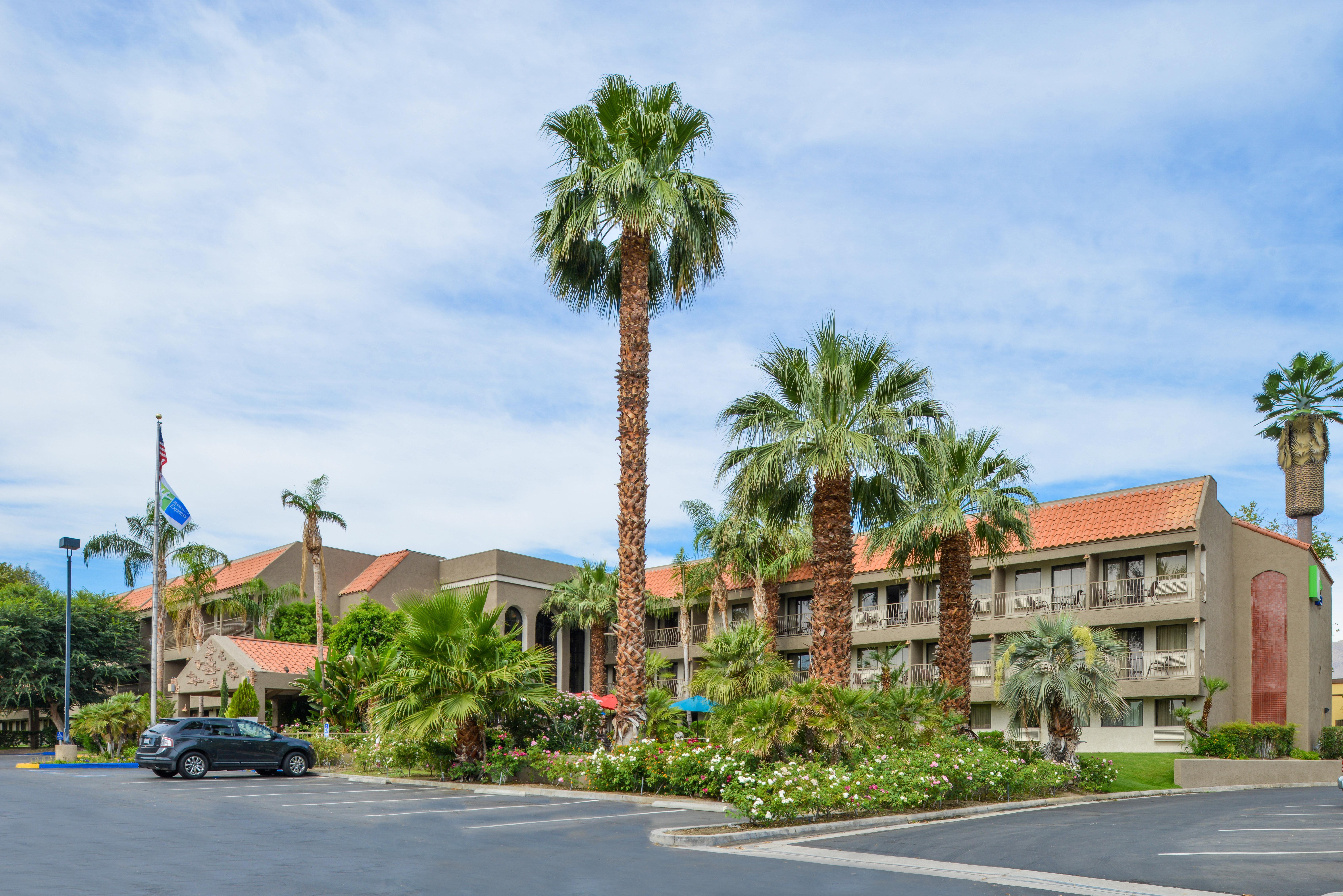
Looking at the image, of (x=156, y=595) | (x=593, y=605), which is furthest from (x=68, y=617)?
(x=593, y=605)

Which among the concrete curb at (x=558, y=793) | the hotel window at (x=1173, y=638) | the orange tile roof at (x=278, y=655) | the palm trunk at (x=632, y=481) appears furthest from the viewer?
the orange tile roof at (x=278, y=655)

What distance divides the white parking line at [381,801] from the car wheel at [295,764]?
8219 millimetres

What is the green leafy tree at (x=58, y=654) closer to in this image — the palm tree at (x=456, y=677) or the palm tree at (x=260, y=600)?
the palm tree at (x=260, y=600)

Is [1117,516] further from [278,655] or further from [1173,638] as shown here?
[278,655]

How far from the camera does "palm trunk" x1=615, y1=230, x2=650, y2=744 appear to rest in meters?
22.0

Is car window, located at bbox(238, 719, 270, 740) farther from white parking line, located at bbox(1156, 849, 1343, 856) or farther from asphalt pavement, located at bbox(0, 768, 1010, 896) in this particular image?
white parking line, located at bbox(1156, 849, 1343, 856)

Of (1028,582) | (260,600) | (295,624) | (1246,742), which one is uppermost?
(1028,582)

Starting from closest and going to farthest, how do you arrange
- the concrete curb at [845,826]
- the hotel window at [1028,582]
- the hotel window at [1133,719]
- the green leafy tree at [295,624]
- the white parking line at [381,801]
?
the concrete curb at [845,826]
the white parking line at [381,801]
the hotel window at [1133,719]
the hotel window at [1028,582]
the green leafy tree at [295,624]

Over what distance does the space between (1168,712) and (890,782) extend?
23.9 metres

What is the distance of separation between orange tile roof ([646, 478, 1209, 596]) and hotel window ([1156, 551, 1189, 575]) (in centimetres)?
144

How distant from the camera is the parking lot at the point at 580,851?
33.6ft

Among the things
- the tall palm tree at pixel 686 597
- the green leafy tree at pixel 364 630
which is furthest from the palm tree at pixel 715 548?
the green leafy tree at pixel 364 630

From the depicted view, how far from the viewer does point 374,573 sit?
176 ft

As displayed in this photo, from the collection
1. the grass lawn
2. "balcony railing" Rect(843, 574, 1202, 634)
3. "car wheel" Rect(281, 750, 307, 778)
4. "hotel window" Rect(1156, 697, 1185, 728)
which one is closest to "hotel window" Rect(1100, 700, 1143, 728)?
"hotel window" Rect(1156, 697, 1185, 728)
